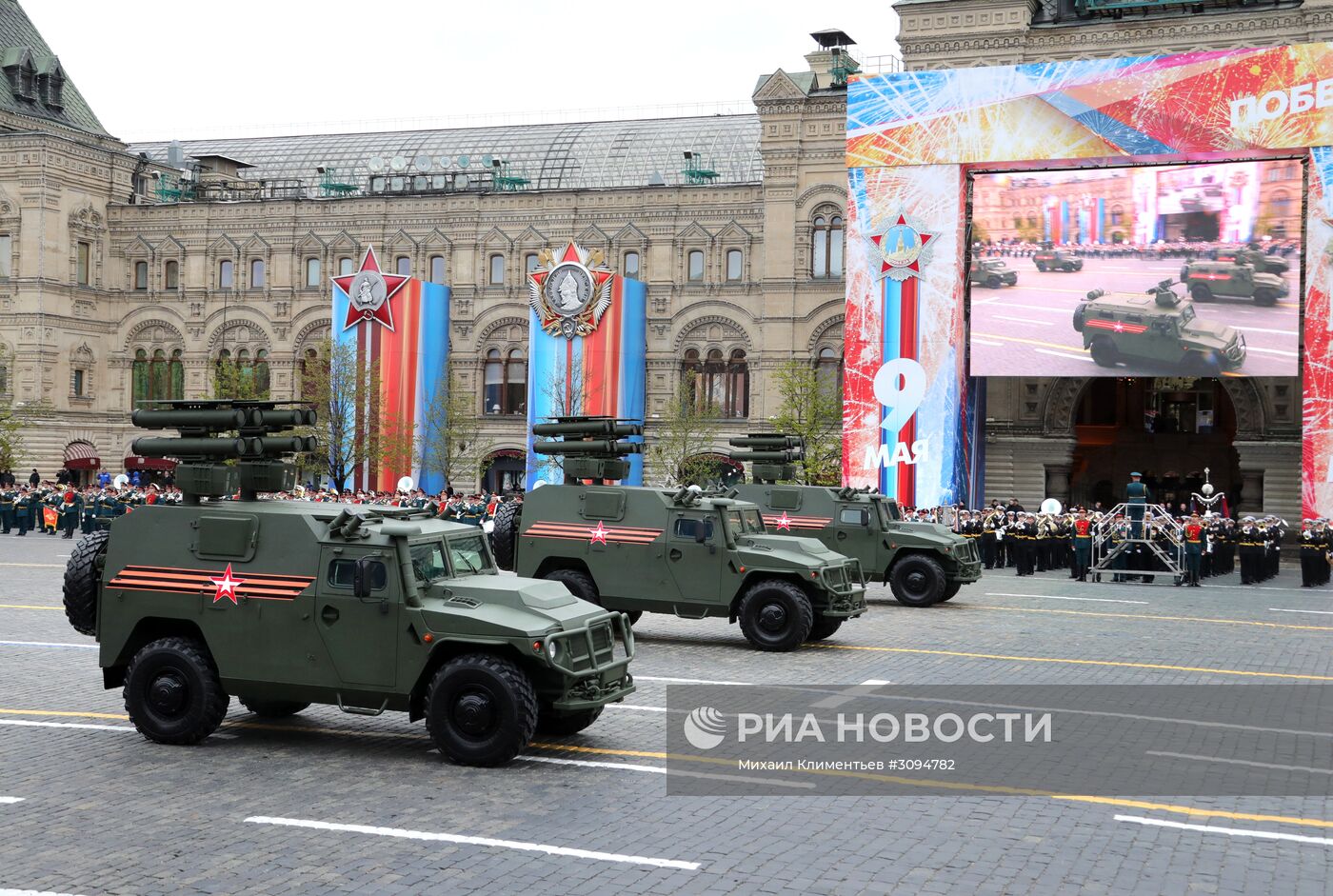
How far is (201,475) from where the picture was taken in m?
13.5

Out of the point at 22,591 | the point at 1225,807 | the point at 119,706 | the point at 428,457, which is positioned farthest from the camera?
the point at 428,457

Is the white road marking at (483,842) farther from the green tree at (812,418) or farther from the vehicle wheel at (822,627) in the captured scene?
the green tree at (812,418)

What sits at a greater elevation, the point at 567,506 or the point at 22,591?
the point at 567,506

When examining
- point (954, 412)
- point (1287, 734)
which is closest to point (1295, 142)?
point (954, 412)

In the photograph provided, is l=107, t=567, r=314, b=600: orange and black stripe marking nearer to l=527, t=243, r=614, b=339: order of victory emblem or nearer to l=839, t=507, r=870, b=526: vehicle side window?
l=839, t=507, r=870, b=526: vehicle side window

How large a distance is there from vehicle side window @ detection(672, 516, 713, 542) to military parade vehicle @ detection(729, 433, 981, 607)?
5.93m

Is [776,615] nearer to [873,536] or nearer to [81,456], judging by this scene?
[873,536]

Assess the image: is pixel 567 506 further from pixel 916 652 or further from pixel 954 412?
pixel 954 412

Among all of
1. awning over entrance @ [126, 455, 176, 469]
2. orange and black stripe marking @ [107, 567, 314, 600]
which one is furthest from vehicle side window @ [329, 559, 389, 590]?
awning over entrance @ [126, 455, 176, 469]

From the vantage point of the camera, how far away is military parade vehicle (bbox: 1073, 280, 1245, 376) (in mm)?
39719

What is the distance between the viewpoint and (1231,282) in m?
39.8

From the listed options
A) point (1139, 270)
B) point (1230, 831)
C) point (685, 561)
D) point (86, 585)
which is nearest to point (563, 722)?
point (86, 585)

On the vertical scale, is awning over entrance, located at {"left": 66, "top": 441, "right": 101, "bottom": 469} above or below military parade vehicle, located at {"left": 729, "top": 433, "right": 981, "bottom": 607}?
above

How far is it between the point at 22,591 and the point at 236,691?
1463 cm
